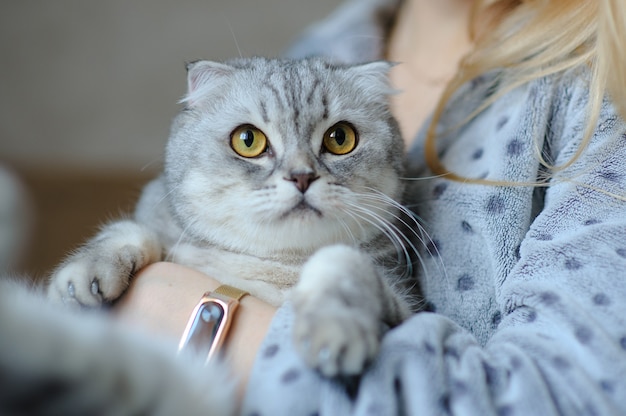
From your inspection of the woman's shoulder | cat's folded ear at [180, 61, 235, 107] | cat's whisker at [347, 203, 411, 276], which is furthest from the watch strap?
the woman's shoulder

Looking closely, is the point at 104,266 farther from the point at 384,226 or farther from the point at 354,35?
the point at 354,35

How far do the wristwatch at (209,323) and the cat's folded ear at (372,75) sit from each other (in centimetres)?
47

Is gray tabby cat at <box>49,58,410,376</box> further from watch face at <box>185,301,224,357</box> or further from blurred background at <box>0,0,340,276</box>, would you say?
blurred background at <box>0,0,340,276</box>

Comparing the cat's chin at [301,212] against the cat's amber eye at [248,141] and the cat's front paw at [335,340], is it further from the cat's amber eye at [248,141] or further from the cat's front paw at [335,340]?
the cat's front paw at [335,340]

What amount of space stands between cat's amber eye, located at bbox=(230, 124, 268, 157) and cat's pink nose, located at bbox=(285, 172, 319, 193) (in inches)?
3.9

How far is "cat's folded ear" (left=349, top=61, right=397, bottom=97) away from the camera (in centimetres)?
111

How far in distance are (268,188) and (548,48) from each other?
1.74ft

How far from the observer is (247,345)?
0.80m

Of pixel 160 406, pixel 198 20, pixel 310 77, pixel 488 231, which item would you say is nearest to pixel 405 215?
pixel 488 231

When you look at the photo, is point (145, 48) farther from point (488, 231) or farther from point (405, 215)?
point (488, 231)

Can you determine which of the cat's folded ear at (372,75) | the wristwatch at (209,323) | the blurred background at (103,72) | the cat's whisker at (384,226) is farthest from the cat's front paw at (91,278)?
the blurred background at (103,72)

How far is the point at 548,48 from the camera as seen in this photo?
1.02 meters

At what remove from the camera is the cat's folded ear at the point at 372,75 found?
1109 millimetres

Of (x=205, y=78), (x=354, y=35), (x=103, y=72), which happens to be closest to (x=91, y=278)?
(x=205, y=78)
